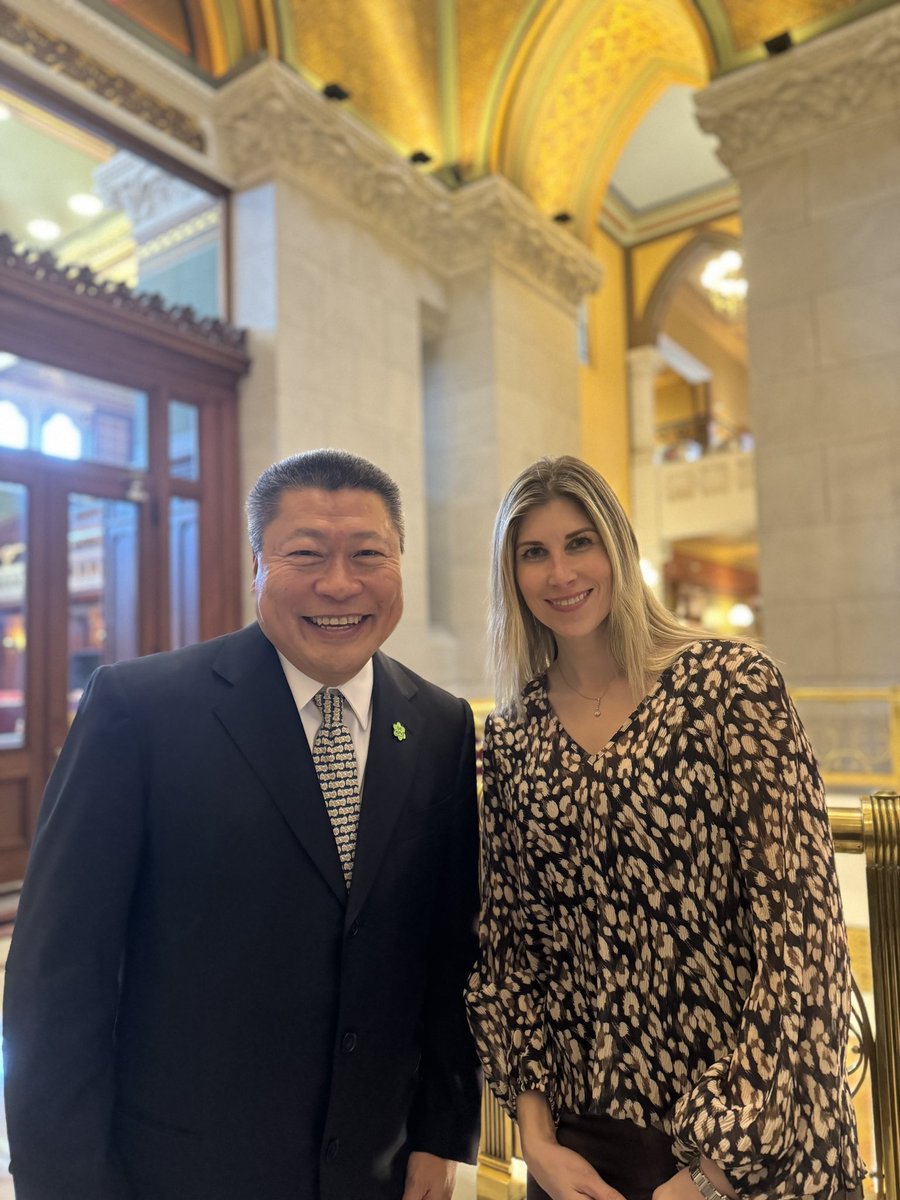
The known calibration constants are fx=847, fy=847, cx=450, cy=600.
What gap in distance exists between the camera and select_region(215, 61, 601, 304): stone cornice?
9250 millimetres

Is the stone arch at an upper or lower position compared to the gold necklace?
upper

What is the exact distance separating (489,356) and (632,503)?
8.46 metres

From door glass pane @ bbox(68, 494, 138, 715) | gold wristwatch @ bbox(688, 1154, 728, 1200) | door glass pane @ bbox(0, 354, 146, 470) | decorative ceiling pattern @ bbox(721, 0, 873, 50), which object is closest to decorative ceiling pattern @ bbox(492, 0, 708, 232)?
decorative ceiling pattern @ bbox(721, 0, 873, 50)

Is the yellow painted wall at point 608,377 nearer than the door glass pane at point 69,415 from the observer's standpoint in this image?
No

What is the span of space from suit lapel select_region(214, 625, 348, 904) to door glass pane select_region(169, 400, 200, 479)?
25.6 ft

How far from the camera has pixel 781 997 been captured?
1.27 meters

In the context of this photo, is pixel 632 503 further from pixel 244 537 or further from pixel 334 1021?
pixel 334 1021

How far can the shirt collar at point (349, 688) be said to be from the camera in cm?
156

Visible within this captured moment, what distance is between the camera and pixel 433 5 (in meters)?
11.3

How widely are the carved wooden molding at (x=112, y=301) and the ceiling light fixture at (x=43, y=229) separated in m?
0.23

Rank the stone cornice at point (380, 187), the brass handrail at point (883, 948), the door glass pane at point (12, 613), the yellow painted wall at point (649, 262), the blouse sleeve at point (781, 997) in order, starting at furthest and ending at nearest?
the yellow painted wall at point (649, 262)
the stone cornice at point (380, 187)
the door glass pane at point (12, 613)
the brass handrail at point (883, 948)
the blouse sleeve at point (781, 997)

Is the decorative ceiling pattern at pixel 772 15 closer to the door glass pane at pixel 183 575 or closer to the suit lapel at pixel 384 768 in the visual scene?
the door glass pane at pixel 183 575

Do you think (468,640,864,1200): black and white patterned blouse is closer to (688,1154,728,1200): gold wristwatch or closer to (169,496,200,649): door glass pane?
(688,1154,728,1200): gold wristwatch

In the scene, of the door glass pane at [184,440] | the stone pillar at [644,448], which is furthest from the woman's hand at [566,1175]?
the stone pillar at [644,448]
